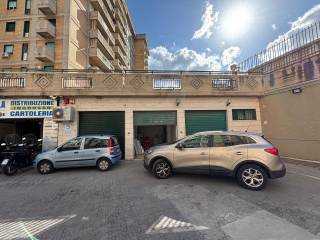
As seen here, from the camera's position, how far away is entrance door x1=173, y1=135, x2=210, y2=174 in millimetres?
5336

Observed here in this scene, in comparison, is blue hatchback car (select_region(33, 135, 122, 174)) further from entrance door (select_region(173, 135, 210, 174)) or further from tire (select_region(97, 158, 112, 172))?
entrance door (select_region(173, 135, 210, 174))

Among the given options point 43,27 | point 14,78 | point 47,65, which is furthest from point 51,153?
point 43,27

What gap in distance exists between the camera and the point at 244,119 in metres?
10.2

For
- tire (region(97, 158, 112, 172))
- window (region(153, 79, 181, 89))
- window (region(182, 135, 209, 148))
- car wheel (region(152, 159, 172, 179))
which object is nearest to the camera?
window (region(182, 135, 209, 148))

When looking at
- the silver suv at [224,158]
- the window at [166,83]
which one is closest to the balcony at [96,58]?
the window at [166,83]

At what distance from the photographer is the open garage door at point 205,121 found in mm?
9883

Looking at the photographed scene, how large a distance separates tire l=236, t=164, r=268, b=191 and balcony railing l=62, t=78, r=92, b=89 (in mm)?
8560

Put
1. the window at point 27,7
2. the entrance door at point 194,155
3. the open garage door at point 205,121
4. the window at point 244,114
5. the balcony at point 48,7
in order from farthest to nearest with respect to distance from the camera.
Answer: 1. the window at point 27,7
2. the balcony at point 48,7
3. the window at point 244,114
4. the open garage door at point 205,121
5. the entrance door at point 194,155

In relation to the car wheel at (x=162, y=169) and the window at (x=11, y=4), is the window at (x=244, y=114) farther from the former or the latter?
the window at (x=11, y=4)

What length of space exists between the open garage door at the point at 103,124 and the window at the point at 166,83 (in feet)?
9.03

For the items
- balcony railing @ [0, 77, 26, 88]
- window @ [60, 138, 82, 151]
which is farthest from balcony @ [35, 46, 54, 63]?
window @ [60, 138, 82, 151]

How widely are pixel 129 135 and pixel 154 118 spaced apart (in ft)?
5.83

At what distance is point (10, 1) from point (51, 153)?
23.9 metres

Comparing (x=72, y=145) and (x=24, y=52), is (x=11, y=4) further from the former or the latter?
(x=72, y=145)
